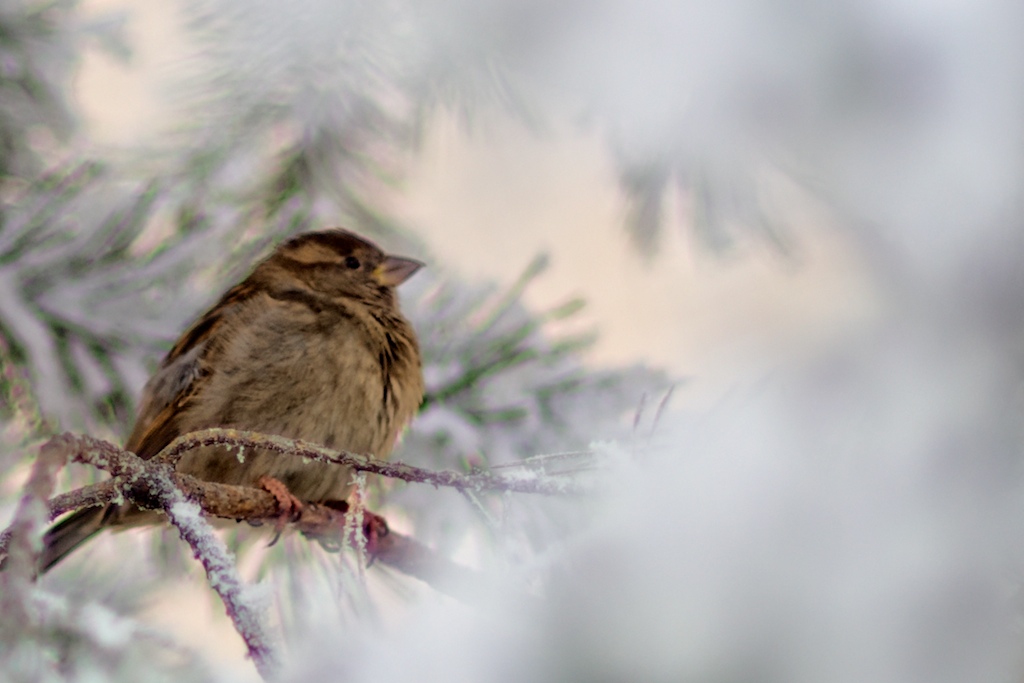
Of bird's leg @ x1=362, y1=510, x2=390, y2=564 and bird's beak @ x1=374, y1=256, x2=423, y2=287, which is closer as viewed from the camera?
bird's leg @ x1=362, y1=510, x2=390, y2=564

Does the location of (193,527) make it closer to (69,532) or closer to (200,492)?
(200,492)

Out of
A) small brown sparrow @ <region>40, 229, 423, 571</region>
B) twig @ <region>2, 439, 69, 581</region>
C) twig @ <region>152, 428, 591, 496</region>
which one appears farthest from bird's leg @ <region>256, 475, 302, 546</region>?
twig @ <region>2, 439, 69, 581</region>

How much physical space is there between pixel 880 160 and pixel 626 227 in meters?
0.36

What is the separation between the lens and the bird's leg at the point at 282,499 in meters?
0.76

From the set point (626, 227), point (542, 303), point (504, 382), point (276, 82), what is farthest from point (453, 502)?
point (276, 82)

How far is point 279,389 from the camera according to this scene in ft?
2.67

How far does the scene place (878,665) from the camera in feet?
1.26

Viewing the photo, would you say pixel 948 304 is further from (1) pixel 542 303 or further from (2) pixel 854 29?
(1) pixel 542 303

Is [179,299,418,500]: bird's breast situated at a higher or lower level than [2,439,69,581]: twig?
higher

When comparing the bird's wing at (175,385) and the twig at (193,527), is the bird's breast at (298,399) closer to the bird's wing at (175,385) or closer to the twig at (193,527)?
the bird's wing at (175,385)

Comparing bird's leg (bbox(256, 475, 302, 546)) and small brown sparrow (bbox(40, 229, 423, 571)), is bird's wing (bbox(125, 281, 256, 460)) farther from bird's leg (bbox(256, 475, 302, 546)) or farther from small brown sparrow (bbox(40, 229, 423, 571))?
bird's leg (bbox(256, 475, 302, 546))

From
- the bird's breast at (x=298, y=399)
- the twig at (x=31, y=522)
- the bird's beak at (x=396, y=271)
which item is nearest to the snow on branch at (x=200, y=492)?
the twig at (x=31, y=522)

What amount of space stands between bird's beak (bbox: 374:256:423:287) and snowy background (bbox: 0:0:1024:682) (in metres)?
0.06

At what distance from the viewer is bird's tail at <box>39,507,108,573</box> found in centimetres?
80
